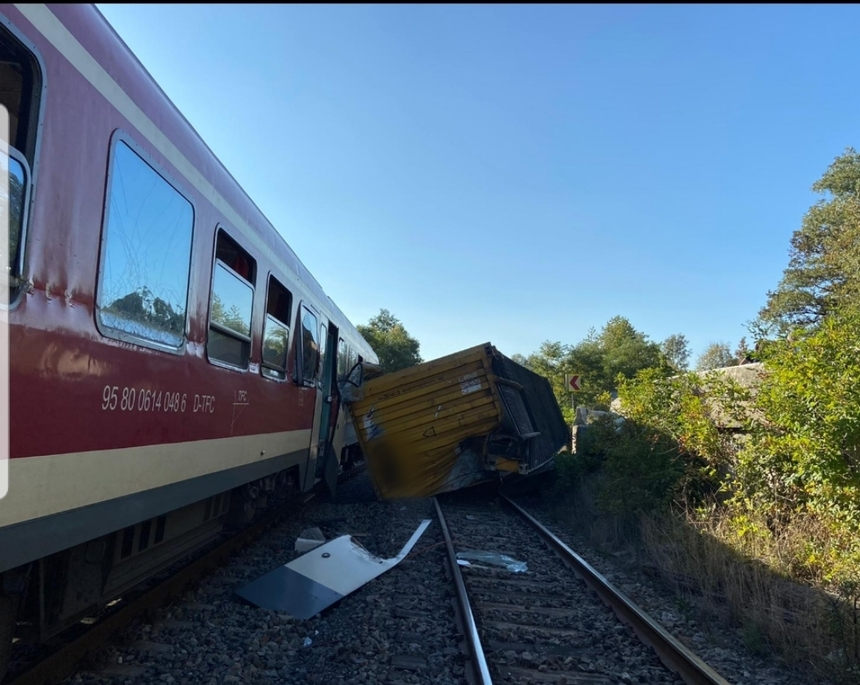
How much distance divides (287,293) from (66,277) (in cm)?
402

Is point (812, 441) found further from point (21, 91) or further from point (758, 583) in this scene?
point (21, 91)

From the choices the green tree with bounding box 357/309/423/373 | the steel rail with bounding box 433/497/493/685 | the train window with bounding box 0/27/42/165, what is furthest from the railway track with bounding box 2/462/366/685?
the green tree with bounding box 357/309/423/373

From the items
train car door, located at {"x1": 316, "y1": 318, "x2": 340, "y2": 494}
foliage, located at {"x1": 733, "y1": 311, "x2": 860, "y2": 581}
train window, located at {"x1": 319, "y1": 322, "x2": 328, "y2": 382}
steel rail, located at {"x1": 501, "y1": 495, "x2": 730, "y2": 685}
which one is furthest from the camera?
train car door, located at {"x1": 316, "y1": 318, "x2": 340, "y2": 494}

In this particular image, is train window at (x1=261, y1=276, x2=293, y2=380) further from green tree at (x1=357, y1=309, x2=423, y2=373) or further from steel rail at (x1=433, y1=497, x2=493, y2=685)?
green tree at (x1=357, y1=309, x2=423, y2=373)

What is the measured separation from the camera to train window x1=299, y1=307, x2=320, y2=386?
7.50 metres

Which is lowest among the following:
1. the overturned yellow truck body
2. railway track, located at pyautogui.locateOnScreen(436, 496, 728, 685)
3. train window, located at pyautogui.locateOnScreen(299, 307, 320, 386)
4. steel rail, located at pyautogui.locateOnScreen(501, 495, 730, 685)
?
railway track, located at pyautogui.locateOnScreen(436, 496, 728, 685)

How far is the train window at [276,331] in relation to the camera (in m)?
5.88

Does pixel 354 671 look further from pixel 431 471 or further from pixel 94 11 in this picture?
pixel 431 471

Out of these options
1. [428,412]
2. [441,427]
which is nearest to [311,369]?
[428,412]

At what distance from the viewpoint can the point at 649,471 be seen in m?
8.66

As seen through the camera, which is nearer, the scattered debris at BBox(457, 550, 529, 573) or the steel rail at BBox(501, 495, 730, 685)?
the steel rail at BBox(501, 495, 730, 685)

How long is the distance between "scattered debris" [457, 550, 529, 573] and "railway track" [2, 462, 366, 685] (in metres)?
2.45

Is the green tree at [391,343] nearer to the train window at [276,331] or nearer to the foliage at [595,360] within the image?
the foliage at [595,360]

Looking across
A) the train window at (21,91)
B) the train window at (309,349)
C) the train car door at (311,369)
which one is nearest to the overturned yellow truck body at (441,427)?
the train car door at (311,369)
